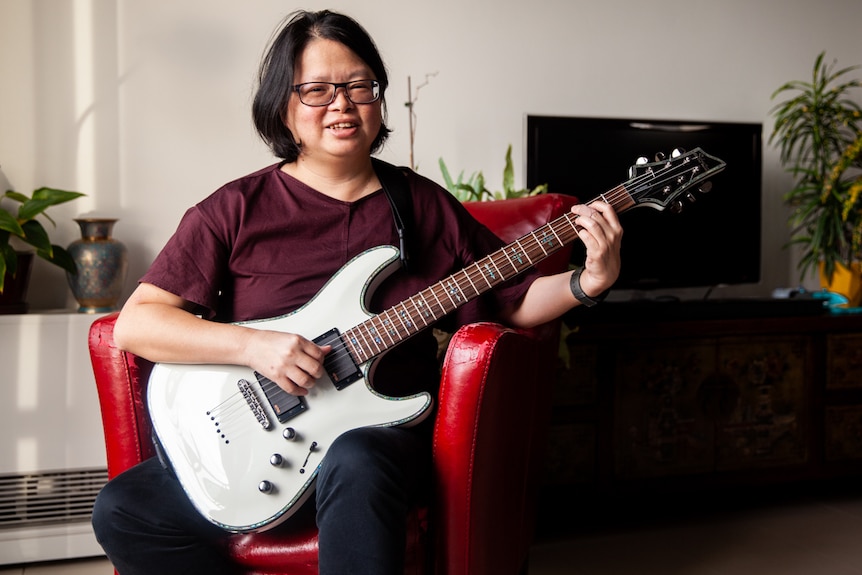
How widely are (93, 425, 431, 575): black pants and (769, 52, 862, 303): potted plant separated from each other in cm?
215

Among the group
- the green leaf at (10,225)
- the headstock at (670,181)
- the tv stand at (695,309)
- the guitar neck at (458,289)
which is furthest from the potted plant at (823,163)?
the green leaf at (10,225)

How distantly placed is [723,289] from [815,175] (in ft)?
1.73

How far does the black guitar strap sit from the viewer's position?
1526mm

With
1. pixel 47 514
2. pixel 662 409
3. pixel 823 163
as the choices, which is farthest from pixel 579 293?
pixel 823 163

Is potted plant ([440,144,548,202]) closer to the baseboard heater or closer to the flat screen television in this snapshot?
the flat screen television

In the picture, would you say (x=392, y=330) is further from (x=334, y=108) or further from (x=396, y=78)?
(x=396, y=78)

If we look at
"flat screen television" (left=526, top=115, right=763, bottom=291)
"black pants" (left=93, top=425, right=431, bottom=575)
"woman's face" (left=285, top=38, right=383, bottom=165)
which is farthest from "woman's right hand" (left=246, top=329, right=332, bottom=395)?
"flat screen television" (left=526, top=115, right=763, bottom=291)

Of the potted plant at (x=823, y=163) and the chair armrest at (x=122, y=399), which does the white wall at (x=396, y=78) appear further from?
the chair armrest at (x=122, y=399)

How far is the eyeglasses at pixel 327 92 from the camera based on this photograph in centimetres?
151

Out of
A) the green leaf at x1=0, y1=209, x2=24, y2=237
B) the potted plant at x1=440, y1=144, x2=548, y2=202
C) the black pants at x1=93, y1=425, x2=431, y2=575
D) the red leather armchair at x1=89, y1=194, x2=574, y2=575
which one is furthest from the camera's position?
the potted plant at x1=440, y1=144, x2=548, y2=202

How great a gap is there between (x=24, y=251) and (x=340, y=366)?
1424 millimetres

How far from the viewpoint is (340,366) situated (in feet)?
4.52

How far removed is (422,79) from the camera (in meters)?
2.82

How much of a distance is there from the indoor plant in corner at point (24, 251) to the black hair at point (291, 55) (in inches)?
37.2
